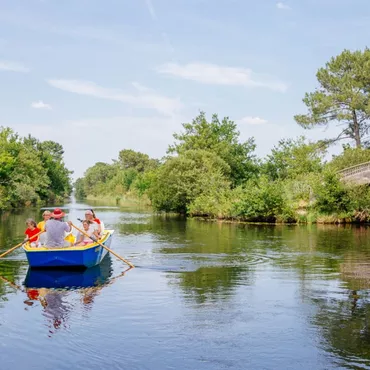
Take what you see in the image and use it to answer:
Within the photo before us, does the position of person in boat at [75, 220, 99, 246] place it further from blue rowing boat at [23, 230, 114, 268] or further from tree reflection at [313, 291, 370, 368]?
tree reflection at [313, 291, 370, 368]

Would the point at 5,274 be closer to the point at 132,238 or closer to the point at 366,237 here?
the point at 132,238

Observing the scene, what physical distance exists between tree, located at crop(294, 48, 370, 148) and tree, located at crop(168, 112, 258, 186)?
944 cm

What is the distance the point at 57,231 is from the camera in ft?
51.5

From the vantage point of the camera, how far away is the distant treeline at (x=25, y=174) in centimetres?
6098

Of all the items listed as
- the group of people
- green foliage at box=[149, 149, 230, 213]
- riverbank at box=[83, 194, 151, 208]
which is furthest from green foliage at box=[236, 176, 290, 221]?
riverbank at box=[83, 194, 151, 208]

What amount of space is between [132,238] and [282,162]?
1407 inches

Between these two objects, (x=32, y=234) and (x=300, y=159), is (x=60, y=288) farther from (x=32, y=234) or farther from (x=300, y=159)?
(x=300, y=159)

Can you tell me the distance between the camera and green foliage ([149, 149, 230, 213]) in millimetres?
49594

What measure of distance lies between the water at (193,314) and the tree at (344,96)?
111 ft

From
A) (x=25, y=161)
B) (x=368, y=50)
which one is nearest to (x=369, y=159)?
(x=368, y=50)

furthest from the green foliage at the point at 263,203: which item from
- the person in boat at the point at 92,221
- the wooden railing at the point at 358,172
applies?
the person in boat at the point at 92,221

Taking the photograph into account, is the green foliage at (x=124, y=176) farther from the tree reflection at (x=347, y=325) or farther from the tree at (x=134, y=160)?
the tree reflection at (x=347, y=325)

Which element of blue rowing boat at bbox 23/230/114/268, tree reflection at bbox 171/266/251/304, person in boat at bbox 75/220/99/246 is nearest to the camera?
tree reflection at bbox 171/266/251/304

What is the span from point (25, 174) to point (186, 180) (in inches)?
1312
